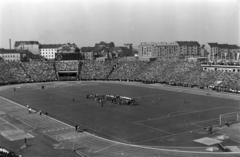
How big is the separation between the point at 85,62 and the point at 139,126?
77.4 metres

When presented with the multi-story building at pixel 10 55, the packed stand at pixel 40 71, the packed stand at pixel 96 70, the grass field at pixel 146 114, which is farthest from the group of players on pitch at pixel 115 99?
the multi-story building at pixel 10 55

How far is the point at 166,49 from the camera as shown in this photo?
171375 mm

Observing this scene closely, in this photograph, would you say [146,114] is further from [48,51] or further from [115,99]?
[48,51]

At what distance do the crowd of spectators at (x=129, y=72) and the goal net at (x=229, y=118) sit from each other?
28.4m

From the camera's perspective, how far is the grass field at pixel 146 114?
110ft

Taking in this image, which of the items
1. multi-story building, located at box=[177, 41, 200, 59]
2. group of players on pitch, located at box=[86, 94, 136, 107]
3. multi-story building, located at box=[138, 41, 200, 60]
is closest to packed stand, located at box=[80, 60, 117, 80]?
group of players on pitch, located at box=[86, 94, 136, 107]

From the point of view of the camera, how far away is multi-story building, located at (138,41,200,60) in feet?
553

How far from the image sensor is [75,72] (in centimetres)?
10669

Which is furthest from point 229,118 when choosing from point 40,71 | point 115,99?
point 40,71

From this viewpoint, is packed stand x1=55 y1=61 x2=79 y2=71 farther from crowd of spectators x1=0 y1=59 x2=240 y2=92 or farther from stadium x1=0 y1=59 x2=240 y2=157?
stadium x1=0 y1=59 x2=240 y2=157

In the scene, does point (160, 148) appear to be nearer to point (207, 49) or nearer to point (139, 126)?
point (139, 126)

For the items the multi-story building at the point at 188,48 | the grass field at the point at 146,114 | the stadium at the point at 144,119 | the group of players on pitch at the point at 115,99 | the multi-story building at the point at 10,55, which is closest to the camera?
the stadium at the point at 144,119

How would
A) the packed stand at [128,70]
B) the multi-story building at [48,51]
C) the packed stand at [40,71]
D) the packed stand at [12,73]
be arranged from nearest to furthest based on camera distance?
1. the packed stand at [12,73]
2. the packed stand at [128,70]
3. the packed stand at [40,71]
4. the multi-story building at [48,51]

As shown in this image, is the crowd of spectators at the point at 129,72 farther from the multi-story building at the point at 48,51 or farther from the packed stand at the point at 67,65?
the multi-story building at the point at 48,51
